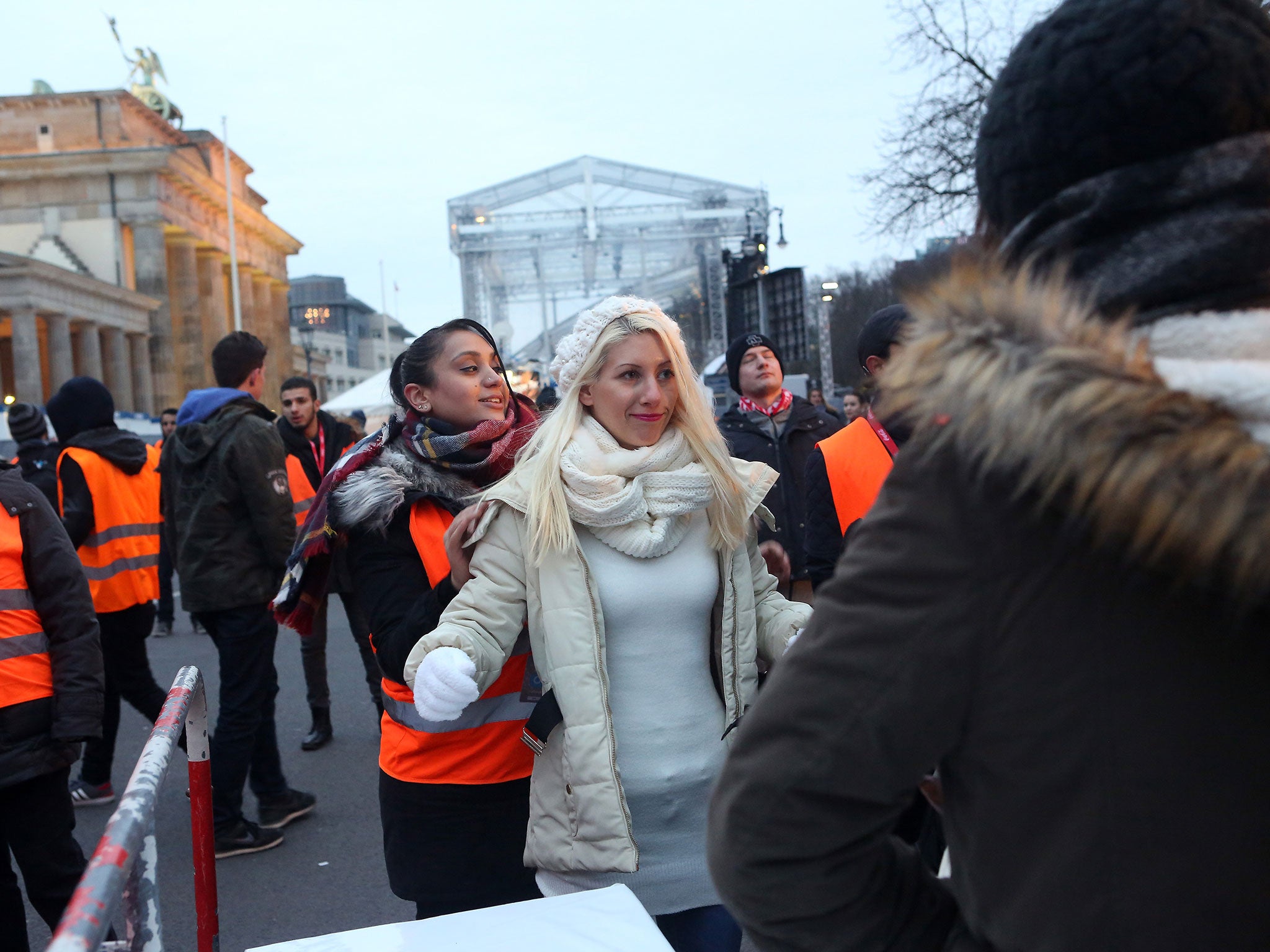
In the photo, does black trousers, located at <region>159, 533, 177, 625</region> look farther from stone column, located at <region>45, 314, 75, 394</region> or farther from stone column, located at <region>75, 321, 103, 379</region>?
stone column, located at <region>75, 321, 103, 379</region>

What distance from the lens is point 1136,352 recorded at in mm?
888

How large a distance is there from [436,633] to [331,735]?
482 centimetres

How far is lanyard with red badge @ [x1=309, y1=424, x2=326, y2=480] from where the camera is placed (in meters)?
7.47

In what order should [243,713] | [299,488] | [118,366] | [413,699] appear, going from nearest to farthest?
[413,699]
[243,713]
[299,488]
[118,366]

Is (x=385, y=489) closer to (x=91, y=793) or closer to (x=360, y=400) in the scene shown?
(x=91, y=793)

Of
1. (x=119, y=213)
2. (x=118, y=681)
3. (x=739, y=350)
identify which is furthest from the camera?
(x=119, y=213)

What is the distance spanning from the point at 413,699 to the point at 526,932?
1.00 meters

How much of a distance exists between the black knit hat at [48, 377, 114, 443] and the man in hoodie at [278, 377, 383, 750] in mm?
1078

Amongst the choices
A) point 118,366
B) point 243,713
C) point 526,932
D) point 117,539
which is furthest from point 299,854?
point 118,366

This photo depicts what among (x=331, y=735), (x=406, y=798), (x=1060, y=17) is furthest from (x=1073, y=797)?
(x=331, y=735)

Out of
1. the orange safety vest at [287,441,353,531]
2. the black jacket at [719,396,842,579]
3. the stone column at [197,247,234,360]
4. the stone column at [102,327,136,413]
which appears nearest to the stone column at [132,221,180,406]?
the stone column at [102,327,136,413]

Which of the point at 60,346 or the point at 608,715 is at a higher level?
the point at 60,346

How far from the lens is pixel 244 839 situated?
5.05 metres

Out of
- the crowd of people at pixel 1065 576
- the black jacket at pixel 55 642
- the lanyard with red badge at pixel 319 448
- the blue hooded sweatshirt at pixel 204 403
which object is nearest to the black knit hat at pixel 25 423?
the lanyard with red badge at pixel 319 448
